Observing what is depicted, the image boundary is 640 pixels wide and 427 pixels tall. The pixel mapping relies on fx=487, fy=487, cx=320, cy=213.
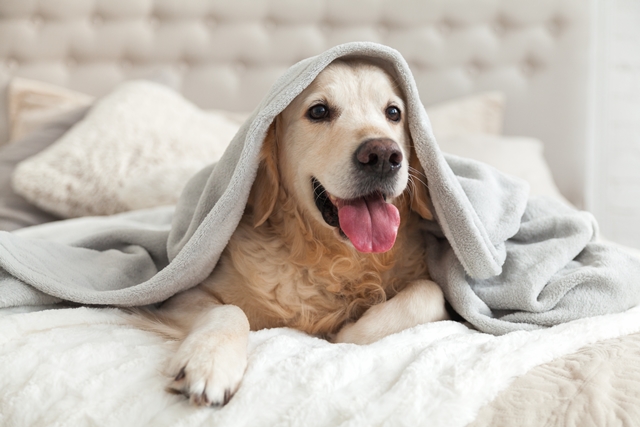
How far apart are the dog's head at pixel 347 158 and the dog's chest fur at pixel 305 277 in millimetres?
86

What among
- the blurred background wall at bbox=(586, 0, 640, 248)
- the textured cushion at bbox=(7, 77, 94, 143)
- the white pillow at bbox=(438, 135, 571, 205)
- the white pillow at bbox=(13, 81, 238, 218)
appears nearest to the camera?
the white pillow at bbox=(13, 81, 238, 218)

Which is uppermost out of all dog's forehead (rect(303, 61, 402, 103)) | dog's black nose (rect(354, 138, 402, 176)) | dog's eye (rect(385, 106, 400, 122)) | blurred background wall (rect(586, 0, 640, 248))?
dog's forehead (rect(303, 61, 402, 103))

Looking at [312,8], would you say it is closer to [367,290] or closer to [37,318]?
[367,290]

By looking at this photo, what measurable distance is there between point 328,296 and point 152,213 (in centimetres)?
96

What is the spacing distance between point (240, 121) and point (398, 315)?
7.03 ft

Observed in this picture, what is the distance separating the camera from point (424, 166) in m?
1.30

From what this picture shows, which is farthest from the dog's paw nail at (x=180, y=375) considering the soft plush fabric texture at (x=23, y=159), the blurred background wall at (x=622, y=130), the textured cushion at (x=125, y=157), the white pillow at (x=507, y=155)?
the blurred background wall at (x=622, y=130)

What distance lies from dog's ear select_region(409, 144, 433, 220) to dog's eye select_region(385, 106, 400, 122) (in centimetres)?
11

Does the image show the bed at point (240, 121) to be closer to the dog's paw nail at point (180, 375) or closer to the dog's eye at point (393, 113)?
the dog's paw nail at point (180, 375)

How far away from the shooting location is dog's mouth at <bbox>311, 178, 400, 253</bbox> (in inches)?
48.7

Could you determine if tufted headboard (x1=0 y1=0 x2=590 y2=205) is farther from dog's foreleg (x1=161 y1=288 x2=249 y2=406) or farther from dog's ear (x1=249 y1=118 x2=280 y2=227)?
dog's foreleg (x1=161 y1=288 x2=249 y2=406)

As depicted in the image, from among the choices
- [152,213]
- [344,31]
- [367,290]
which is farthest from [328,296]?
[344,31]

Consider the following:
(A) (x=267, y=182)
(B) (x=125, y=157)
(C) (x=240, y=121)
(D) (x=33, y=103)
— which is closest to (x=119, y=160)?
(B) (x=125, y=157)

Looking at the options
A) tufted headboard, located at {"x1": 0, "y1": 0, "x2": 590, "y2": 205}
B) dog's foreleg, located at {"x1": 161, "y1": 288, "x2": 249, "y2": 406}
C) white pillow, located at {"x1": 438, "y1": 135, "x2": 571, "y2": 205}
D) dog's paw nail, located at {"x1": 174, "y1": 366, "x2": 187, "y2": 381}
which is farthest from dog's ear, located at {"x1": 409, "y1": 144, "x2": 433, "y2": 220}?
tufted headboard, located at {"x1": 0, "y1": 0, "x2": 590, "y2": 205}
